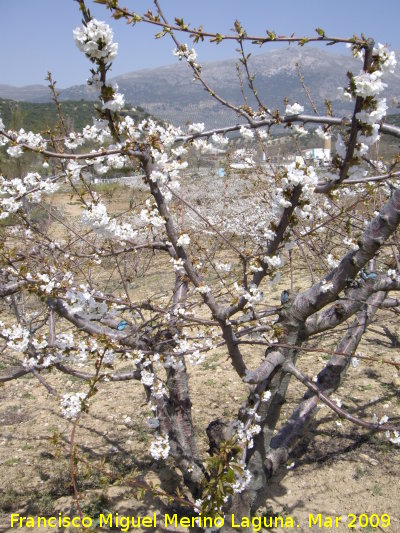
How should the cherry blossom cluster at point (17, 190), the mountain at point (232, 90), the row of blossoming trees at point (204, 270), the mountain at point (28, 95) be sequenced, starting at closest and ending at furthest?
the row of blossoming trees at point (204, 270) → the cherry blossom cluster at point (17, 190) → the mountain at point (232, 90) → the mountain at point (28, 95)

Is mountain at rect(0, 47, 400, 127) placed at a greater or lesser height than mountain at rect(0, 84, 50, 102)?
lesser

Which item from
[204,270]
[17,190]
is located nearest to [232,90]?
[204,270]

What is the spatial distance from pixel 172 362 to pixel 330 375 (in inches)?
41.1

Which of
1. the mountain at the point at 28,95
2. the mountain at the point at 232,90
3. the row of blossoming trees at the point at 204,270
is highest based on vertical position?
the mountain at the point at 28,95

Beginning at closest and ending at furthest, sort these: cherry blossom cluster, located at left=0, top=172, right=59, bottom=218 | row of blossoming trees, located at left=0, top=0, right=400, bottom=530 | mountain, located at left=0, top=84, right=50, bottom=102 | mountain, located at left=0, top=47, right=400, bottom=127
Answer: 1. row of blossoming trees, located at left=0, top=0, right=400, bottom=530
2. cherry blossom cluster, located at left=0, top=172, right=59, bottom=218
3. mountain, located at left=0, top=47, right=400, bottom=127
4. mountain, located at left=0, top=84, right=50, bottom=102

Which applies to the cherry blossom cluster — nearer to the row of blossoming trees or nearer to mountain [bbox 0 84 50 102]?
the row of blossoming trees

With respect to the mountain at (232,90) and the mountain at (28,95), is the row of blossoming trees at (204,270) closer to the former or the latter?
the mountain at (232,90)

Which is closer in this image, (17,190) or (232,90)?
(17,190)

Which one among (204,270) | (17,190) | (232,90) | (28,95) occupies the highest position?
(28,95)

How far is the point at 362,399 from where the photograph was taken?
391cm

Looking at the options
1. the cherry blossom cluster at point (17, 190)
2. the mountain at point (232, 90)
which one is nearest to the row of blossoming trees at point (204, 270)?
the cherry blossom cluster at point (17, 190)

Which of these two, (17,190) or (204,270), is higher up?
(17,190)

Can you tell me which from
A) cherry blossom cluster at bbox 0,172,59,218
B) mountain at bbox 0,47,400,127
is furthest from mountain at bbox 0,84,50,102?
cherry blossom cluster at bbox 0,172,59,218

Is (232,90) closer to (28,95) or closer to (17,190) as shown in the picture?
(17,190)
